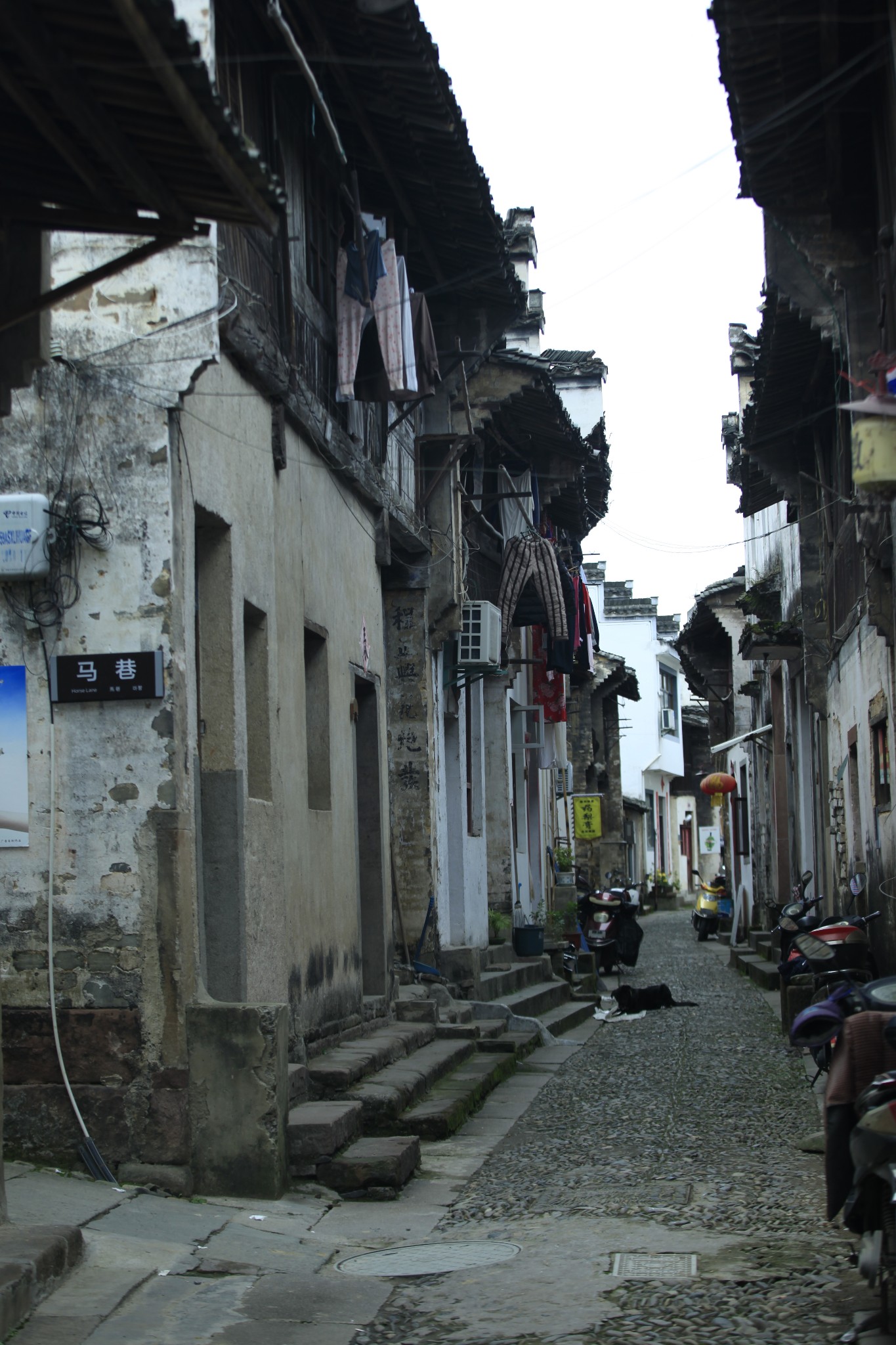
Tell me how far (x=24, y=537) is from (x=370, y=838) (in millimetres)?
5912

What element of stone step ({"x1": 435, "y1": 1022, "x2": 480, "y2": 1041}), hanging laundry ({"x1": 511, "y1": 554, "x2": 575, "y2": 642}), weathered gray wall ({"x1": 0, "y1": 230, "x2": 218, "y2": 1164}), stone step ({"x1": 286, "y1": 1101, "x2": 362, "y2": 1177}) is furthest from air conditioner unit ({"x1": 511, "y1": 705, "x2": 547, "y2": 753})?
weathered gray wall ({"x1": 0, "y1": 230, "x2": 218, "y2": 1164})

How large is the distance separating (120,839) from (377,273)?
5.66m

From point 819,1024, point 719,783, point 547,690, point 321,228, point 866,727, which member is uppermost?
point 321,228

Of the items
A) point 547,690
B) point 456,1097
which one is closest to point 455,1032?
point 456,1097

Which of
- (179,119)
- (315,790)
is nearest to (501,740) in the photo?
(315,790)

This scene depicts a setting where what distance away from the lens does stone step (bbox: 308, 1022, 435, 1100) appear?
8727 millimetres

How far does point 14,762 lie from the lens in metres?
7.23

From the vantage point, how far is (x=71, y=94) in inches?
173

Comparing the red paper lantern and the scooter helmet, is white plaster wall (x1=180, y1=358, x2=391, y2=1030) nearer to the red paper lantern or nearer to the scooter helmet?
the scooter helmet

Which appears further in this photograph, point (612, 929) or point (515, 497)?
point (612, 929)

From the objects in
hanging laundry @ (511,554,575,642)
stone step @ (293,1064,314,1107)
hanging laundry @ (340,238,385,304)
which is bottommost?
stone step @ (293,1064,314,1107)

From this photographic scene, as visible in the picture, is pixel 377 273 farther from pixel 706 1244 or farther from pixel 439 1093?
pixel 706 1244

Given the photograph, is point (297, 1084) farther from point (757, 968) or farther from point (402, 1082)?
point (757, 968)

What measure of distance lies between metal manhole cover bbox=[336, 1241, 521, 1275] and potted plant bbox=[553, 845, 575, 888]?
1787 centimetres
